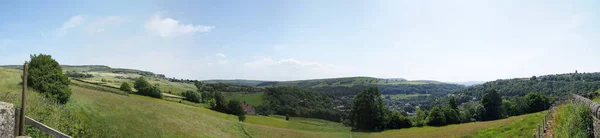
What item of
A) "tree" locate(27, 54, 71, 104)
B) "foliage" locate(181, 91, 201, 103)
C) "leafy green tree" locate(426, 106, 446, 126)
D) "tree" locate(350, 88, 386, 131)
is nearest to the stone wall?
"tree" locate(27, 54, 71, 104)

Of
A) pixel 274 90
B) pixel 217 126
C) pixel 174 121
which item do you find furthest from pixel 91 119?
pixel 274 90

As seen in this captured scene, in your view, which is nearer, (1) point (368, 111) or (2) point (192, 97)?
(1) point (368, 111)

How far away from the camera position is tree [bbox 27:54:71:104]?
2961cm

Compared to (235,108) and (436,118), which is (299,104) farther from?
(436,118)

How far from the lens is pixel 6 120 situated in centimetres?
714

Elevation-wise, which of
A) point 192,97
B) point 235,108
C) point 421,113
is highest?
point 192,97

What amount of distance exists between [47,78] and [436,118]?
7472 centimetres

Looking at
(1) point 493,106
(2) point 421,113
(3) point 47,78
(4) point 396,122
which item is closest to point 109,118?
(3) point 47,78

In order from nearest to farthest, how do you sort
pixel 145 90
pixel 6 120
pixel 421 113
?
pixel 6 120, pixel 421 113, pixel 145 90

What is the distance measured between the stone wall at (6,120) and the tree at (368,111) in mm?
74956

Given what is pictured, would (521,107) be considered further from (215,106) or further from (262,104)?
(262,104)

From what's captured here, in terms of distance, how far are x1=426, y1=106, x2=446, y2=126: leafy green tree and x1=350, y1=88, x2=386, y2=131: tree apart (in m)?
11.6

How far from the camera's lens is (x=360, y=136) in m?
68.5

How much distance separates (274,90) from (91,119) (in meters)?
137
